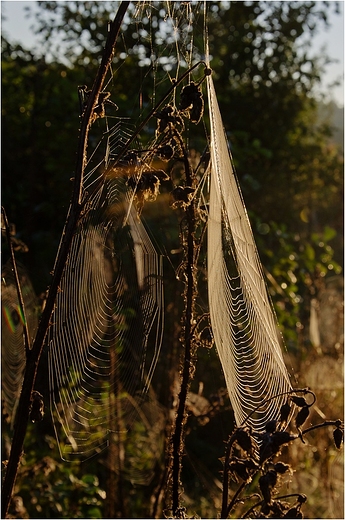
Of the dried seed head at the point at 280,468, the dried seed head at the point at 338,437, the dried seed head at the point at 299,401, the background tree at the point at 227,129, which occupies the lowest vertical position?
the dried seed head at the point at 280,468

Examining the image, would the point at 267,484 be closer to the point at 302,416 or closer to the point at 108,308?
the point at 302,416

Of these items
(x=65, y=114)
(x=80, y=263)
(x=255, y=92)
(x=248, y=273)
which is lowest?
(x=248, y=273)

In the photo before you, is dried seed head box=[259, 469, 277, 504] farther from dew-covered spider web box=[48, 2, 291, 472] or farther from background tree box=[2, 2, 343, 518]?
background tree box=[2, 2, 343, 518]

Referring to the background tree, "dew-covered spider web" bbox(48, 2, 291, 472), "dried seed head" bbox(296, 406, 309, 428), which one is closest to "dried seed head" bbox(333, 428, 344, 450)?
"dried seed head" bbox(296, 406, 309, 428)

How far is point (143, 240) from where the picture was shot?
186 centimetres

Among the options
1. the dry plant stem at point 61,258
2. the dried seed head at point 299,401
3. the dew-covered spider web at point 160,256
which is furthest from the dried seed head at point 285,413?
the dry plant stem at point 61,258

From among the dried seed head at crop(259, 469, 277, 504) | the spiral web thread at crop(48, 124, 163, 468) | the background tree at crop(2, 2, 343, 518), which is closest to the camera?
the dried seed head at crop(259, 469, 277, 504)

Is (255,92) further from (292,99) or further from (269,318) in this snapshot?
(269,318)

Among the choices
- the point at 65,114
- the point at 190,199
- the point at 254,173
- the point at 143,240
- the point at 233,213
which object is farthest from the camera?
the point at 254,173

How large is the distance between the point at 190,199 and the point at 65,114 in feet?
12.8

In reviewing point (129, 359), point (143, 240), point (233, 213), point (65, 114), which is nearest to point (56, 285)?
point (233, 213)

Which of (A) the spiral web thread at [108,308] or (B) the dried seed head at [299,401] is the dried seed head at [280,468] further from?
(A) the spiral web thread at [108,308]

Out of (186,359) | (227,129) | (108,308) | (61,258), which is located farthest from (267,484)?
(227,129)

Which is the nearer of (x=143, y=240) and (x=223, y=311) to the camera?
(x=223, y=311)
